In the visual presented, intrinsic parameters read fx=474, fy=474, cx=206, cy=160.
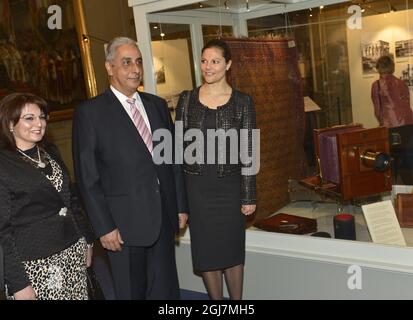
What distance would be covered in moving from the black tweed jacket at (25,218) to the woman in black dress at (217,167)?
93cm

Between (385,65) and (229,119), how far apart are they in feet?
4.18

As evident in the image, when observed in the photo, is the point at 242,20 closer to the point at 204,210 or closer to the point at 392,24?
the point at 392,24

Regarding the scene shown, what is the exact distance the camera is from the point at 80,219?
2.66 m

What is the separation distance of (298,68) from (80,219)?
227cm

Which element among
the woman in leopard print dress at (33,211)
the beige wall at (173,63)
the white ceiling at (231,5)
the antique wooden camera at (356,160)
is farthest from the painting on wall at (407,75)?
the woman in leopard print dress at (33,211)

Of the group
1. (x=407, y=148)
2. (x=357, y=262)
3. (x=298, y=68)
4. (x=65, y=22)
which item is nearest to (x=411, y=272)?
(x=357, y=262)

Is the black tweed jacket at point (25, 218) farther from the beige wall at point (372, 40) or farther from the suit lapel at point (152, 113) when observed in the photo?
the beige wall at point (372, 40)

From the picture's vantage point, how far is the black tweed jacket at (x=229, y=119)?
9.92ft

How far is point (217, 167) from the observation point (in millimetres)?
3068

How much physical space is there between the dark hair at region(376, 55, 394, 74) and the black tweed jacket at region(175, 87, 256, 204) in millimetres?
1067

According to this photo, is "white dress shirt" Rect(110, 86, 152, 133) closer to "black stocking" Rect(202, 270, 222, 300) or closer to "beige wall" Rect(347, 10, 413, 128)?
"black stocking" Rect(202, 270, 222, 300)

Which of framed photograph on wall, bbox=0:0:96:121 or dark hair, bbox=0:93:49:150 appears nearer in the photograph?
dark hair, bbox=0:93:49:150

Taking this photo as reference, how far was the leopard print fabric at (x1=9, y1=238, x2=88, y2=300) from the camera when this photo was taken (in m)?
2.38

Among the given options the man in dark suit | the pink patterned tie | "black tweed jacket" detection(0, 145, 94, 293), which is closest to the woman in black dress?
the man in dark suit
